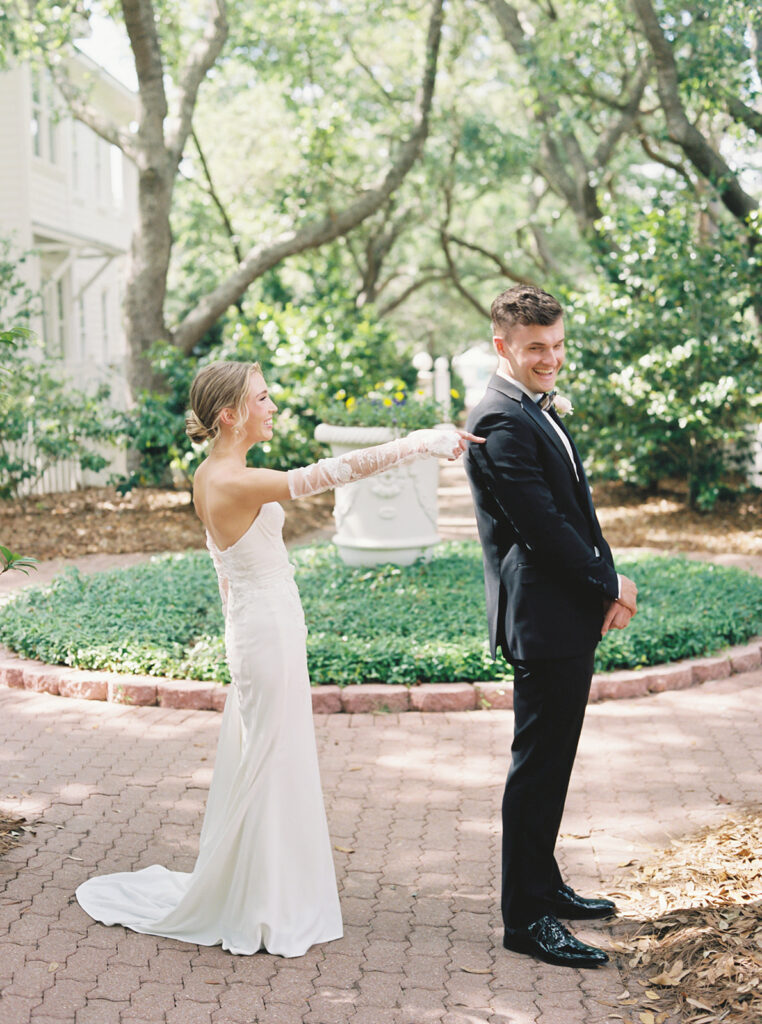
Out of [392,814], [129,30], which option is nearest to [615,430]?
[129,30]

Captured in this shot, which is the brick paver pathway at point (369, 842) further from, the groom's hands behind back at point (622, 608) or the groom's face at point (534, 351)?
the groom's face at point (534, 351)

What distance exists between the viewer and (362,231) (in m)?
24.4

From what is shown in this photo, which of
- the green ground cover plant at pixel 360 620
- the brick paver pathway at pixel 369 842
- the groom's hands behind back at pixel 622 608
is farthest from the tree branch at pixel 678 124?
the groom's hands behind back at pixel 622 608

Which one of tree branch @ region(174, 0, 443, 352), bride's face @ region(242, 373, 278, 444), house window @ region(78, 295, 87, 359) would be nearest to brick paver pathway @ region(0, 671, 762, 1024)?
bride's face @ region(242, 373, 278, 444)

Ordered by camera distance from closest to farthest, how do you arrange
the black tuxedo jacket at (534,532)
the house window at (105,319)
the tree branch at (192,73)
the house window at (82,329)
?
the black tuxedo jacket at (534,532) < the tree branch at (192,73) < the house window at (82,329) < the house window at (105,319)

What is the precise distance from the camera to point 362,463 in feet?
11.3

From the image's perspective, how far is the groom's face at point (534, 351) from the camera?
3404 millimetres

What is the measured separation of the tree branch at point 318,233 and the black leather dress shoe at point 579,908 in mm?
12823

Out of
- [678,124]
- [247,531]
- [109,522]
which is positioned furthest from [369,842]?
[678,124]

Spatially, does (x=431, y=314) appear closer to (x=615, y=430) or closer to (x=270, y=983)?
(x=615, y=430)

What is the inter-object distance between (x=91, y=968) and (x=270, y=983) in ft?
1.95

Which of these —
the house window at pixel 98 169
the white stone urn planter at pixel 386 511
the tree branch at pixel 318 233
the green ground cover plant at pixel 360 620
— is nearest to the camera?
the green ground cover plant at pixel 360 620

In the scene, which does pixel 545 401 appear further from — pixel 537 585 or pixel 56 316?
pixel 56 316

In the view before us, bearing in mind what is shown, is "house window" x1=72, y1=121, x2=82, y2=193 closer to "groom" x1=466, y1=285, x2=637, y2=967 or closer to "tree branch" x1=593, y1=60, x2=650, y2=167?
"tree branch" x1=593, y1=60, x2=650, y2=167
